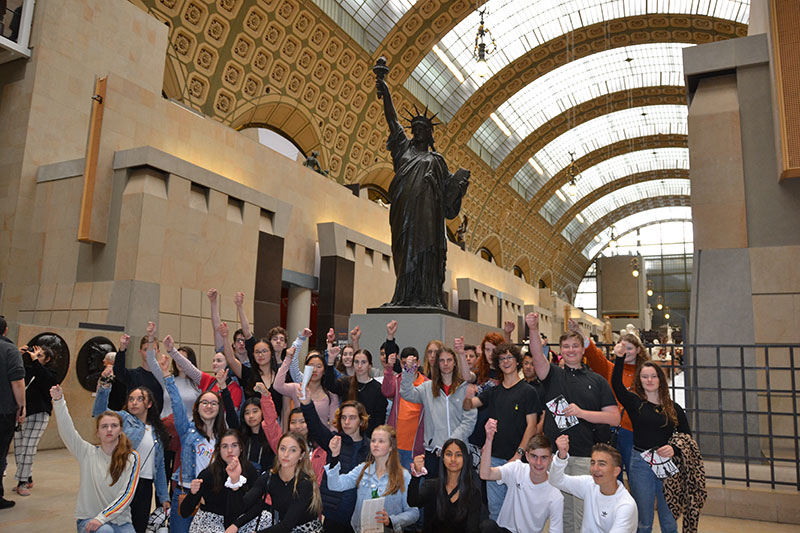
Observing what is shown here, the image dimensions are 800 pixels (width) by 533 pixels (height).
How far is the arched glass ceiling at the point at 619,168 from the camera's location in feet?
128

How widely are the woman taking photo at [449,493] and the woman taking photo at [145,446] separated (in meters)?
1.75

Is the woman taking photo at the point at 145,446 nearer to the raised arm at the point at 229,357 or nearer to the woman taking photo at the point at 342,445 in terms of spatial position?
the raised arm at the point at 229,357

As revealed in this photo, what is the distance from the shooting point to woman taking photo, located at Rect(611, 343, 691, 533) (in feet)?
13.1

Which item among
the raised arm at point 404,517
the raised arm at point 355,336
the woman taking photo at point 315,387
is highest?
the raised arm at point 355,336

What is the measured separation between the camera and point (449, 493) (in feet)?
12.7

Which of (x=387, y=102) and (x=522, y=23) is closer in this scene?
(x=387, y=102)

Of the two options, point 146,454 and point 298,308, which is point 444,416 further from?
point 298,308

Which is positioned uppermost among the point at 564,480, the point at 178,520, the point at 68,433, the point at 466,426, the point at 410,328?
the point at 410,328

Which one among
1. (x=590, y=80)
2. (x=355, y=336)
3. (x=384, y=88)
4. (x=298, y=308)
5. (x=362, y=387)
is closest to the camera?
(x=362, y=387)

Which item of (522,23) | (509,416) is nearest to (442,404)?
(509,416)

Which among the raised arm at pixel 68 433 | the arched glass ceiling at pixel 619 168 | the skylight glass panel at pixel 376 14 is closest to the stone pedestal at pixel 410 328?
the raised arm at pixel 68 433

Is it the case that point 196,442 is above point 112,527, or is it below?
above

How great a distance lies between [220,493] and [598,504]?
2.38m

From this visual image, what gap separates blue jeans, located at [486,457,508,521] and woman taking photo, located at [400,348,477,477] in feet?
1.06
